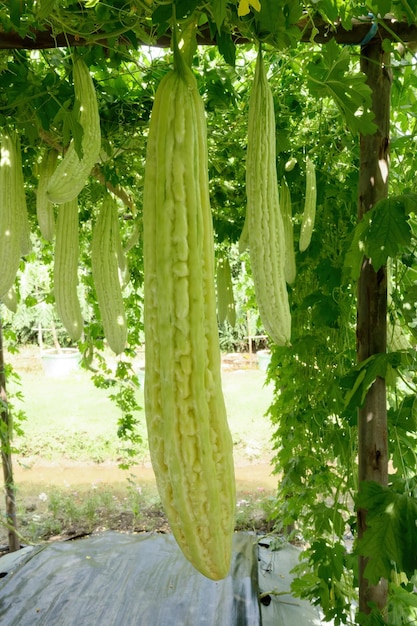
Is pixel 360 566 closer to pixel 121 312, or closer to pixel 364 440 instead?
pixel 364 440

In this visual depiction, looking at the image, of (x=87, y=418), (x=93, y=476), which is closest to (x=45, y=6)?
(x=93, y=476)

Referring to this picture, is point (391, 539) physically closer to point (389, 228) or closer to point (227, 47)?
point (389, 228)

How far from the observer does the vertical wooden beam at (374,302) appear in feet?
6.58

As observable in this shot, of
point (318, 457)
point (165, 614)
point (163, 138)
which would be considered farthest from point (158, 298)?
point (165, 614)

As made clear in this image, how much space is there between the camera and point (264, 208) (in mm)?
1436

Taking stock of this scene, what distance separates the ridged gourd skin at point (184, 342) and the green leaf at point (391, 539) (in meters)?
1.01

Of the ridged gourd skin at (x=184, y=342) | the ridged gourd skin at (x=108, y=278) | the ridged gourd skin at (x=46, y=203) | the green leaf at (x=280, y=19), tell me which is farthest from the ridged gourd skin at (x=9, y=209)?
the ridged gourd skin at (x=184, y=342)

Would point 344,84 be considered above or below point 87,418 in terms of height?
above

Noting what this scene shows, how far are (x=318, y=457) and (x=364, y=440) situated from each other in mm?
1676

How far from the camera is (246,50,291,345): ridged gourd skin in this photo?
1.41 m

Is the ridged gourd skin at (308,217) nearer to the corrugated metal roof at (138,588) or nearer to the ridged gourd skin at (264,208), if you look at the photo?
the ridged gourd skin at (264,208)

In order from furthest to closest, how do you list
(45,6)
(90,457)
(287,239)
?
(90,457) → (287,239) → (45,6)

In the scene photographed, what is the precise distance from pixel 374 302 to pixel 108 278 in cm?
116

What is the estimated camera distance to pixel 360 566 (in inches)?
83.9
